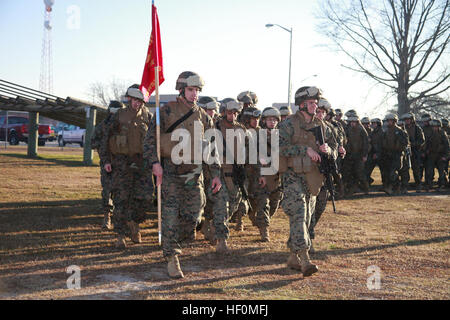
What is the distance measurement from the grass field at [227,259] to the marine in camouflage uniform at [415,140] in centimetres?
512

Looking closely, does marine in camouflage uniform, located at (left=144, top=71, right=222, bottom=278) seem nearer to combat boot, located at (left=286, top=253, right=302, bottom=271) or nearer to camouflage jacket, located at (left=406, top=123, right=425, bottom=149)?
combat boot, located at (left=286, top=253, right=302, bottom=271)

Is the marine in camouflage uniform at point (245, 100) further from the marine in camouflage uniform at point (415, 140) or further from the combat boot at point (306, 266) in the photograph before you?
the marine in camouflage uniform at point (415, 140)

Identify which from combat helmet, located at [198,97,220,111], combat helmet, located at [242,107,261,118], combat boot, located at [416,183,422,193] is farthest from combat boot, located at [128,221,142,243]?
combat boot, located at [416,183,422,193]

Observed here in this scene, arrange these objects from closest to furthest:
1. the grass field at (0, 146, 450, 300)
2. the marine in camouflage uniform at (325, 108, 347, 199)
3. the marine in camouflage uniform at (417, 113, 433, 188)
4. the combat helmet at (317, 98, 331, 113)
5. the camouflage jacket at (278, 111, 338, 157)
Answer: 1. the grass field at (0, 146, 450, 300)
2. the camouflage jacket at (278, 111, 338, 157)
3. the marine in camouflage uniform at (325, 108, 347, 199)
4. the combat helmet at (317, 98, 331, 113)
5. the marine in camouflage uniform at (417, 113, 433, 188)

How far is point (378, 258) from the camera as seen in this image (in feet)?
22.1

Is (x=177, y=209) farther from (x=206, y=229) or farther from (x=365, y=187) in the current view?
(x=365, y=187)

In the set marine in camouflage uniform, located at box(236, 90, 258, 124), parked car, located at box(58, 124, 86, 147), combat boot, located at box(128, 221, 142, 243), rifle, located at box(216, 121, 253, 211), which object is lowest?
combat boot, located at box(128, 221, 142, 243)

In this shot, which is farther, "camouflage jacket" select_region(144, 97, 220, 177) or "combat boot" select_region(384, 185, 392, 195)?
"combat boot" select_region(384, 185, 392, 195)

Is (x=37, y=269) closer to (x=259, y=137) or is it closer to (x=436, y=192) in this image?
(x=259, y=137)

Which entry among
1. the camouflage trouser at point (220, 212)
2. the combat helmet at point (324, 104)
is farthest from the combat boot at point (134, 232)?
the combat helmet at point (324, 104)

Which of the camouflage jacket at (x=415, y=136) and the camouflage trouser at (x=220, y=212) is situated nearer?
the camouflage trouser at (x=220, y=212)

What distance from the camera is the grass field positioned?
5.02 meters

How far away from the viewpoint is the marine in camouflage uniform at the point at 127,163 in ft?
22.9
